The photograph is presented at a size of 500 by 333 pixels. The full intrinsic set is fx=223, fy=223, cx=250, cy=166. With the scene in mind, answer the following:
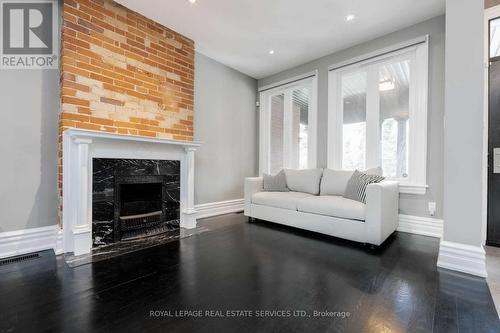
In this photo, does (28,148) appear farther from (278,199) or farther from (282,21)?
(282,21)

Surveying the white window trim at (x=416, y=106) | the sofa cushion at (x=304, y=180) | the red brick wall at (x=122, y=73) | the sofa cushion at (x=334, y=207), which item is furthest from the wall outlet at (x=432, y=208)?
the red brick wall at (x=122, y=73)

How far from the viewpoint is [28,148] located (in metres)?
2.21

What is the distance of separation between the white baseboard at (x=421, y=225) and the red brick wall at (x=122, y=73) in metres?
3.24

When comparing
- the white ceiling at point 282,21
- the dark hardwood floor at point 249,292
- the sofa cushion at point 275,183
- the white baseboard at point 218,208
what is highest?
the white ceiling at point 282,21

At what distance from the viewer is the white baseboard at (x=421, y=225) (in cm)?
271

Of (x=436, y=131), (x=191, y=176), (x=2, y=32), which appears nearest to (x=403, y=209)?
(x=436, y=131)

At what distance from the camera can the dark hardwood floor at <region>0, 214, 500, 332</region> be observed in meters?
1.21

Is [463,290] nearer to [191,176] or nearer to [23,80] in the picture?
[191,176]

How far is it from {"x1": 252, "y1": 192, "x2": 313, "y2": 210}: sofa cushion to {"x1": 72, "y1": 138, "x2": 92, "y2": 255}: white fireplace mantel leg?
2120mm

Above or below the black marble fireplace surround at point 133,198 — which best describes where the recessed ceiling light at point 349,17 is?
above

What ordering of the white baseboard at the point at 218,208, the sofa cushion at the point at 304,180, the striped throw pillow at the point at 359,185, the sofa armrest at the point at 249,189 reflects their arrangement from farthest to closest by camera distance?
1. the white baseboard at the point at 218,208
2. the sofa armrest at the point at 249,189
3. the sofa cushion at the point at 304,180
4. the striped throw pillow at the point at 359,185

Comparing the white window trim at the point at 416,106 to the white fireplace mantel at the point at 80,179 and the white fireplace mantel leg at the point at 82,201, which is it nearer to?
the white fireplace mantel at the point at 80,179

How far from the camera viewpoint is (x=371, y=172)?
302cm

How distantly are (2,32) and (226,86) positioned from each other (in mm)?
2789
